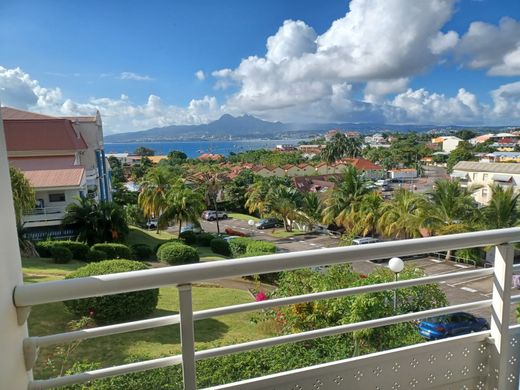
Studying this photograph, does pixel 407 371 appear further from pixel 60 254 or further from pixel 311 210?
pixel 311 210

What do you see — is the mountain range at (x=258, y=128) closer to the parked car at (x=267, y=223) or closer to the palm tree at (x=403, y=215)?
the parked car at (x=267, y=223)

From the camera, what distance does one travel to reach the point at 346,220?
19984 millimetres

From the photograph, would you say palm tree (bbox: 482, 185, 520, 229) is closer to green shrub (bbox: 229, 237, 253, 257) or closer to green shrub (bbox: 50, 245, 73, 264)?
green shrub (bbox: 229, 237, 253, 257)

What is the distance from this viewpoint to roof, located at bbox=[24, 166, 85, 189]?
15.3 metres

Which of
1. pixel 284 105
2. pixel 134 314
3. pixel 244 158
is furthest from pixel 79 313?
pixel 244 158

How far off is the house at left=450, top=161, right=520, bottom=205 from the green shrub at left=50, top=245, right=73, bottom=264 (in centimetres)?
1975

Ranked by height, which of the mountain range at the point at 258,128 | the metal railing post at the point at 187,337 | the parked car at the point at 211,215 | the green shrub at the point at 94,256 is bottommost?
the parked car at the point at 211,215

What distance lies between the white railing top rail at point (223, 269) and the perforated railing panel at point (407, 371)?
1.14 ft

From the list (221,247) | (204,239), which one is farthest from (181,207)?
(221,247)

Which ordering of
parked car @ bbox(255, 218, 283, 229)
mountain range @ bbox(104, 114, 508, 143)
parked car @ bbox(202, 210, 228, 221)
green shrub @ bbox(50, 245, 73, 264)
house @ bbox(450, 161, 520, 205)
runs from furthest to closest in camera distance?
1. mountain range @ bbox(104, 114, 508, 143)
2. parked car @ bbox(202, 210, 228, 221)
3. parked car @ bbox(255, 218, 283, 229)
4. house @ bbox(450, 161, 520, 205)
5. green shrub @ bbox(50, 245, 73, 264)

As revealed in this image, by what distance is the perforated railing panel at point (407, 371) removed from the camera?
110 cm

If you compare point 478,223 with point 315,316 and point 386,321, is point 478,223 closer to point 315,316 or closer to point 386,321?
point 315,316

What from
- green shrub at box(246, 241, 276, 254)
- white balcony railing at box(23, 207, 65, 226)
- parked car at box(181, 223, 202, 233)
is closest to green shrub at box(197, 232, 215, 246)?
parked car at box(181, 223, 202, 233)

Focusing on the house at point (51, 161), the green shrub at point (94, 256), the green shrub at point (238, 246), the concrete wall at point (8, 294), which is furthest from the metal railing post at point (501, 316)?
the house at point (51, 161)
